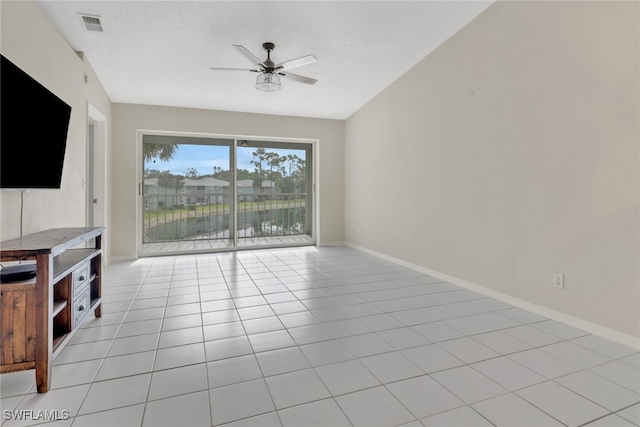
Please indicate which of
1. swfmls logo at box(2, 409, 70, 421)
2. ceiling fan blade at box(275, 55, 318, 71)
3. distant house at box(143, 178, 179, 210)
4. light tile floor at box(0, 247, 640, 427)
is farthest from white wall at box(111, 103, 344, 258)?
swfmls logo at box(2, 409, 70, 421)

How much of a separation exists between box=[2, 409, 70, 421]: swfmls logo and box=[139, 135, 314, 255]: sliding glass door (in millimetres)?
4197

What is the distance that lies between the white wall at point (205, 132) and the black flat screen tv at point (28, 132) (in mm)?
2757

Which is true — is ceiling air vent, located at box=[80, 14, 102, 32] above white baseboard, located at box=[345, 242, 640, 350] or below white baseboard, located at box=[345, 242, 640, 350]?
above

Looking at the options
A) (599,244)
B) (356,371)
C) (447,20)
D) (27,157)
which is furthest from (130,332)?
(447,20)

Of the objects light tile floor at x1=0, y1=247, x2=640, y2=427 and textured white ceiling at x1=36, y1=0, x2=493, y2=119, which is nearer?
light tile floor at x1=0, y1=247, x2=640, y2=427

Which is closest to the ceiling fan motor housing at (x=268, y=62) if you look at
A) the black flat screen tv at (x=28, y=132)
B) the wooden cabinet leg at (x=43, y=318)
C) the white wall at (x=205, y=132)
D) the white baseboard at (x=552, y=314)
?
the black flat screen tv at (x=28, y=132)

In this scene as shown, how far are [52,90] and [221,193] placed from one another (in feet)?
11.1

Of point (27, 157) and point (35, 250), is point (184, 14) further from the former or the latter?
point (35, 250)

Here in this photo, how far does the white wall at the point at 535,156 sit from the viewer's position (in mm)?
2094

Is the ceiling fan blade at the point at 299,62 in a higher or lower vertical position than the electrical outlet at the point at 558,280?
higher

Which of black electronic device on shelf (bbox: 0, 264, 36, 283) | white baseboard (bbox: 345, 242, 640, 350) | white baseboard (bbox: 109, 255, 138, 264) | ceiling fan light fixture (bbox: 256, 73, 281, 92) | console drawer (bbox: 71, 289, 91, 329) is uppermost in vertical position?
ceiling fan light fixture (bbox: 256, 73, 281, 92)

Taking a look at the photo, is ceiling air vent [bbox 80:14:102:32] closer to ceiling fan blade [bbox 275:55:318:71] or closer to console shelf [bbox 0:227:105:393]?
ceiling fan blade [bbox 275:55:318:71]

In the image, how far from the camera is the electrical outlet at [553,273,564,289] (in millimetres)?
2448

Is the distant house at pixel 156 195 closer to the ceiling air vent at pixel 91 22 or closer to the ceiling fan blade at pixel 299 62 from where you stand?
the ceiling air vent at pixel 91 22
